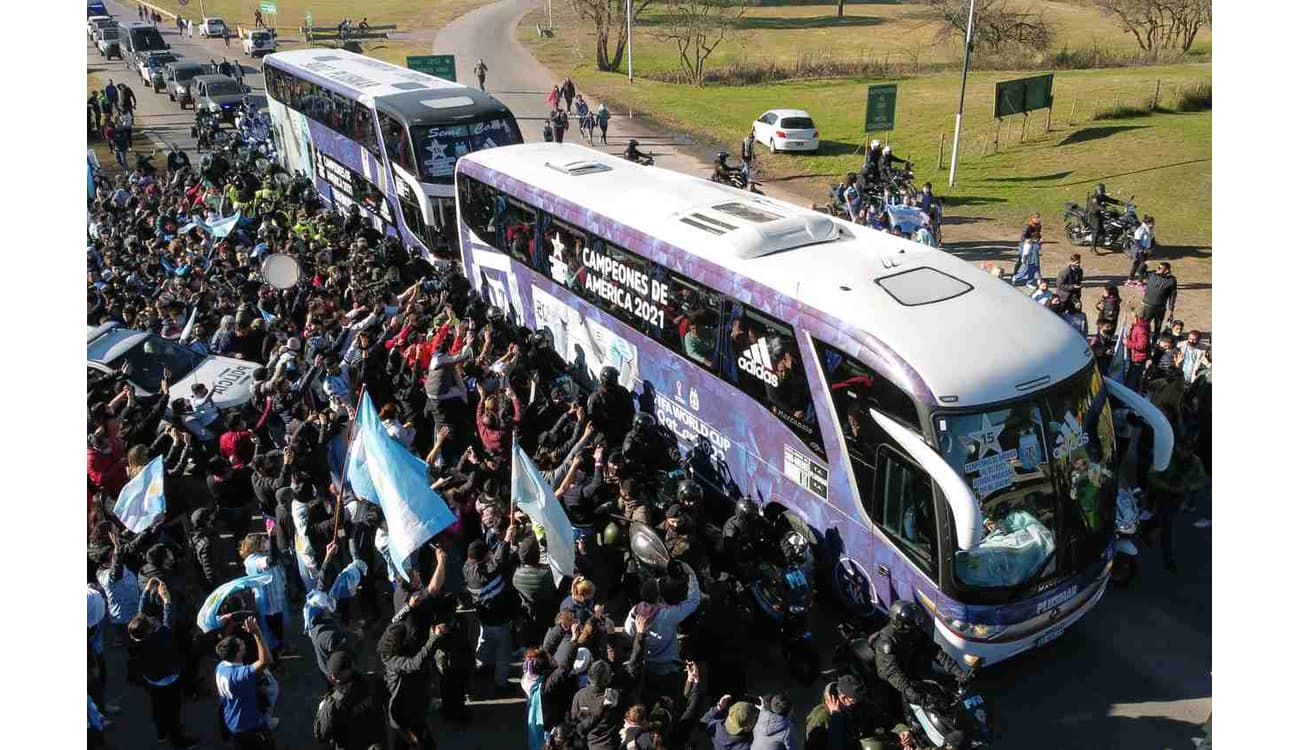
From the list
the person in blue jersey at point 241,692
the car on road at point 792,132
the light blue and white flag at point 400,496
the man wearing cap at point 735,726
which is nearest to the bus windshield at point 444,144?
the light blue and white flag at point 400,496

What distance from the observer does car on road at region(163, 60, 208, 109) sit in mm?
42406

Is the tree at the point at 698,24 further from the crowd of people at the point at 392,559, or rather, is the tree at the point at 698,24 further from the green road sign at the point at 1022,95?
the crowd of people at the point at 392,559

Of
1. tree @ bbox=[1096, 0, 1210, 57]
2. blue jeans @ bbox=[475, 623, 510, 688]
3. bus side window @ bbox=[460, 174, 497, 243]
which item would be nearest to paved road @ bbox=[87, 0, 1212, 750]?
blue jeans @ bbox=[475, 623, 510, 688]

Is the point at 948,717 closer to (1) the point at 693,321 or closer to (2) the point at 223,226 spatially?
(1) the point at 693,321

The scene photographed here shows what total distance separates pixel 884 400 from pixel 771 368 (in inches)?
64.4

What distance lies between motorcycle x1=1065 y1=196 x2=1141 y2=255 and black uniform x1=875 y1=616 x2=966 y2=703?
16367mm

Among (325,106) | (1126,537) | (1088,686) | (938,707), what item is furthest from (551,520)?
Answer: (325,106)

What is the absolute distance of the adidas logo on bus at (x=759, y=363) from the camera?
960cm

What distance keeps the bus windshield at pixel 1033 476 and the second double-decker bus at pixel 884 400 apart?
0.02 m

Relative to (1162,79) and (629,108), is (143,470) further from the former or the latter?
(1162,79)

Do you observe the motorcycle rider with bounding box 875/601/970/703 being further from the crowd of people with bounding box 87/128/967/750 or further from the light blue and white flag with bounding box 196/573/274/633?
the light blue and white flag with bounding box 196/573/274/633

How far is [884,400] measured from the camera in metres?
8.18

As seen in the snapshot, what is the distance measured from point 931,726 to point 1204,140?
96.4 feet

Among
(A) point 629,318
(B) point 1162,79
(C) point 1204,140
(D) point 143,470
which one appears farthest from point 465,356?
(B) point 1162,79
